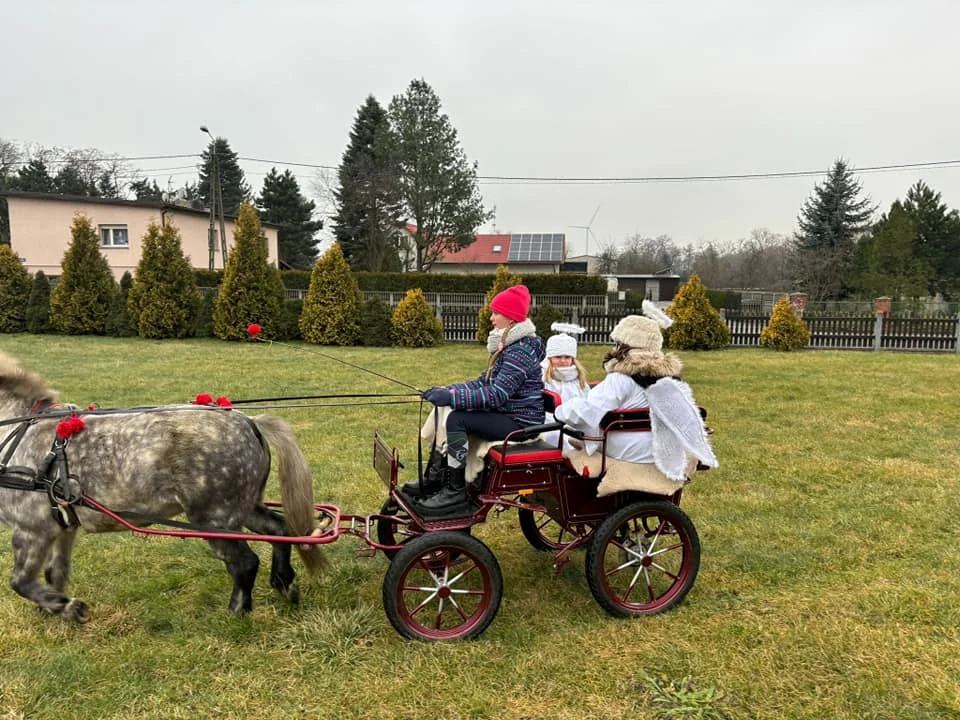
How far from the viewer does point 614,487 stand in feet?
11.4

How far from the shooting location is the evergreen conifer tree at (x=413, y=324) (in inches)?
685

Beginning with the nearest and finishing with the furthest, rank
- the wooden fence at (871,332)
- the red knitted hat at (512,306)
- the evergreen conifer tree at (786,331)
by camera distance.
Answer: the red knitted hat at (512,306) → the wooden fence at (871,332) → the evergreen conifer tree at (786,331)

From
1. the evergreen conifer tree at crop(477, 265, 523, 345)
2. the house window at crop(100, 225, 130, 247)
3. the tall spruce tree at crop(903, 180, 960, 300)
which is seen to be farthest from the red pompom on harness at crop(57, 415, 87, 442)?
the tall spruce tree at crop(903, 180, 960, 300)

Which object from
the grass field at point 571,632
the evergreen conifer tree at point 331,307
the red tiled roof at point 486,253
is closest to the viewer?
the grass field at point 571,632

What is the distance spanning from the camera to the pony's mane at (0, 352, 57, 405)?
3.55 meters

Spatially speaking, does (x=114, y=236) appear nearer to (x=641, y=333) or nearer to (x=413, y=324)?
(x=413, y=324)

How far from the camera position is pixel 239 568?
3.50 metres

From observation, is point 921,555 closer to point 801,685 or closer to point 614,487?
point 801,685

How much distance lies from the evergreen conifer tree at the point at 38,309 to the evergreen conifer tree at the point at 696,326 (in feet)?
58.8

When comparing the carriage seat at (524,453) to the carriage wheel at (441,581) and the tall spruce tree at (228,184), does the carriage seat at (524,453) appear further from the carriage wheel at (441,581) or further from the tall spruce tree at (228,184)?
the tall spruce tree at (228,184)

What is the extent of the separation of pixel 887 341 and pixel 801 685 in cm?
1675

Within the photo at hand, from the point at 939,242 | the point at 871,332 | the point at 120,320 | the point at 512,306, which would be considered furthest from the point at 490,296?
the point at 939,242

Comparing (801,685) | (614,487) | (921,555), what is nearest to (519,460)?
(614,487)

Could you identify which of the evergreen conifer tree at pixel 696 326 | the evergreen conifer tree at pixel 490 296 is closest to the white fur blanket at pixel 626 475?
the evergreen conifer tree at pixel 696 326
